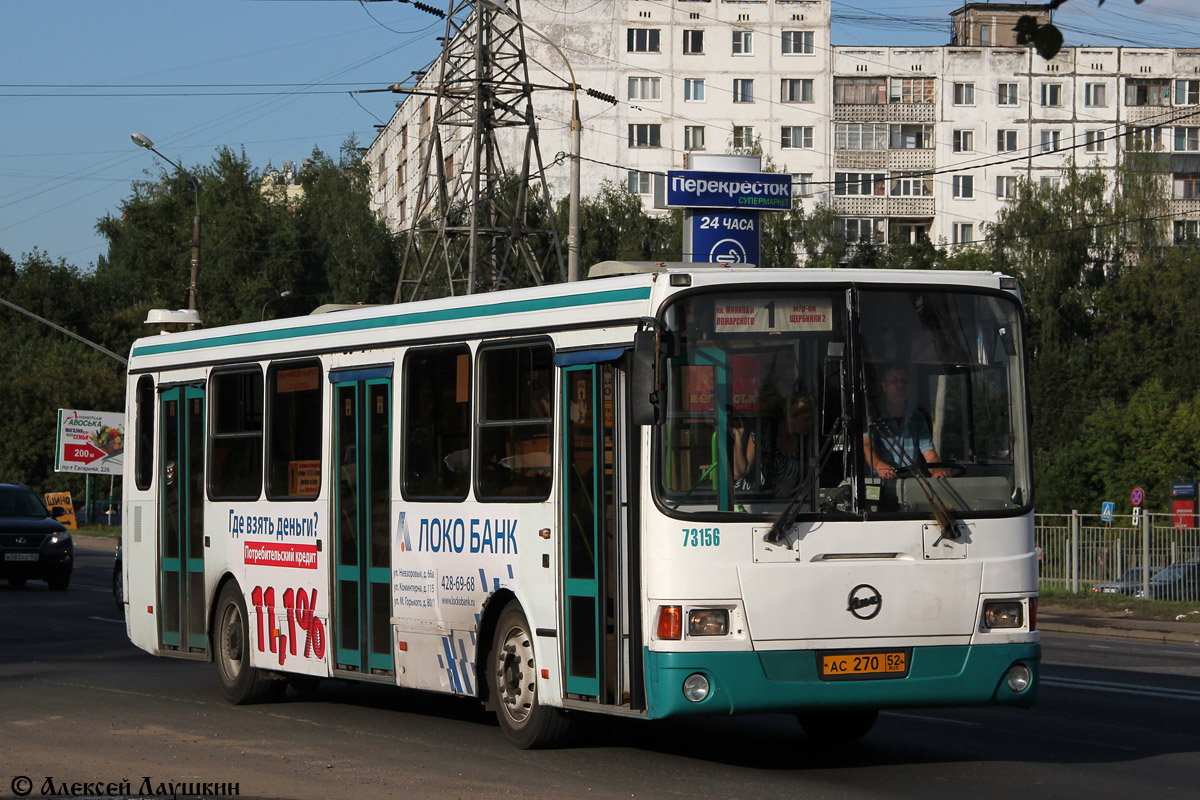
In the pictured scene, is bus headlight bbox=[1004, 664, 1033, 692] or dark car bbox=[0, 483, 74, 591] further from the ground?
bus headlight bbox=[1004, 664, 1033, 692]

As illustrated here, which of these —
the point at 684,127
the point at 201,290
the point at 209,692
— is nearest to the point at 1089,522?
the point at 209,692

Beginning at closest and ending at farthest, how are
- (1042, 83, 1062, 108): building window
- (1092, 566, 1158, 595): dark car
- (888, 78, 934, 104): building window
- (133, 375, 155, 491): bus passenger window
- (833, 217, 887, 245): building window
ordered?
(133, 375, 155, 491): bus passenger window, (1092, 566, 1158, 595): dark car, (833, 217, 887, 245): building window, (888, 78, 934, 104): building window, (1042, 83, 1062, 108): building window

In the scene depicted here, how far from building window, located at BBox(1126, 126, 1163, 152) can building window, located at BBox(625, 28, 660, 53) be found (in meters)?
22.5

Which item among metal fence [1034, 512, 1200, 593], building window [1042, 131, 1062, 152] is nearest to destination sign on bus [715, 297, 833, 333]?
metal fence [1034, 512, 1200, 593]

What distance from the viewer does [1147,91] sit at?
3531 inches

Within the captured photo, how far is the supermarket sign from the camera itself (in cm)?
5903

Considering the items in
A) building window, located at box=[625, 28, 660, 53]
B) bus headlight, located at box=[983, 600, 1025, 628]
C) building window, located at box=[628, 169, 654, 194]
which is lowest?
bus headlight, located at box=[983, 600, 1025, 628]

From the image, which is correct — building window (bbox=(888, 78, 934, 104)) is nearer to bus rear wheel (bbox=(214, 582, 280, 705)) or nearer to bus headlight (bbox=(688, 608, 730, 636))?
bus rear wheel (bbox=(214, 582, 280, 705))

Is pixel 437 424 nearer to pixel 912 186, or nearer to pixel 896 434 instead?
pixel 896 434

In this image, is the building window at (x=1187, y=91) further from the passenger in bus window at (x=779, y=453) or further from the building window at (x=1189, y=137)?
the passenger in bus window at (x=779, y=453)

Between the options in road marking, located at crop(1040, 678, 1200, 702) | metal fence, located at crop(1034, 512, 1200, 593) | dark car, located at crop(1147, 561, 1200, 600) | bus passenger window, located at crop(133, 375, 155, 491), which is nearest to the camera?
road marking, located at crop(1040, 678, 1200, 702)

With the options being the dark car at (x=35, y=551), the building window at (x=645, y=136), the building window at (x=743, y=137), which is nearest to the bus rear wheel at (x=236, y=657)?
the dark car at (x=35, y=551)

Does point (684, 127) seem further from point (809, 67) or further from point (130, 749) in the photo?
point (130, 749)

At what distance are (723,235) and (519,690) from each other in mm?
20158
